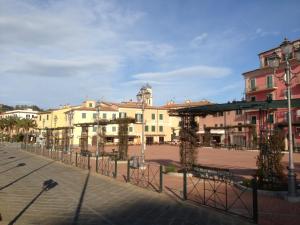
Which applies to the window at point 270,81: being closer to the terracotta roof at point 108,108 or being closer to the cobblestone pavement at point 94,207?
the terracotta roof at point 108,108

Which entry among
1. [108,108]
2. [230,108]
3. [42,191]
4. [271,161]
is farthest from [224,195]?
[108,108]

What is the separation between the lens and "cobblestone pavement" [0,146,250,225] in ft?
28.8

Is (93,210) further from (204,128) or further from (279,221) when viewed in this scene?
(204,128)

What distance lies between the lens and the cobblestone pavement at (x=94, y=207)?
8.79m

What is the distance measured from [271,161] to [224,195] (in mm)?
2172

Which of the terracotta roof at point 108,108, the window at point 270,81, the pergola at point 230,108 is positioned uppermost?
the window at point 270,81

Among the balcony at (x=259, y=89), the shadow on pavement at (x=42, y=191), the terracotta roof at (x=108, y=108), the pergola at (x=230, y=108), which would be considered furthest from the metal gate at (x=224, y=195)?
the terracotta roof at (x=108, y=108)

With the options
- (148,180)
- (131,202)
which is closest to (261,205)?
(131,202)

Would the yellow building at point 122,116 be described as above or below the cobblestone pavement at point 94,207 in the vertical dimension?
above

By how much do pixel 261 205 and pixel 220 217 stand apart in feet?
6.26

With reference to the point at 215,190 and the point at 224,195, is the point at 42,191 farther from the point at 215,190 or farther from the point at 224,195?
the point at 224,195

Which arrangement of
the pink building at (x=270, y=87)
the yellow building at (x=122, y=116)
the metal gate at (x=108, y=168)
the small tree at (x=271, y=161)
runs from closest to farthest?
the small tree at (x=271, y=161) → the metal gate at (x=108, y=168) → the pink building at (x=270, y=87) → the yellow building at (x=122, y=116)

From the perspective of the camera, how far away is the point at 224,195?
11.9m

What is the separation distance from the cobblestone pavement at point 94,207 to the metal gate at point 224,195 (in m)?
0.46
